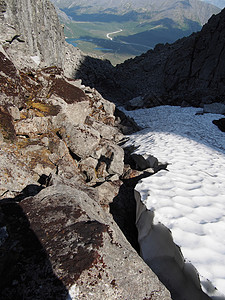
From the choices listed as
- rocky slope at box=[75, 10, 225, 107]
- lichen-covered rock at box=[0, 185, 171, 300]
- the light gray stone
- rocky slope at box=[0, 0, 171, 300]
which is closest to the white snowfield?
rocky slope at box=[0, 0, 171, 300]

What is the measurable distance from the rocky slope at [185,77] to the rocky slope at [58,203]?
2101 centimetres

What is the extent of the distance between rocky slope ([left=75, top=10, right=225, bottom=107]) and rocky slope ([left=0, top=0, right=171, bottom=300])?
68.9 feet

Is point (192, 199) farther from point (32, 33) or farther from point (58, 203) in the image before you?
point (32, 33)

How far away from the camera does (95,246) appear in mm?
3002

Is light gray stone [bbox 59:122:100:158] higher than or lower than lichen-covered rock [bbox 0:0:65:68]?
lower

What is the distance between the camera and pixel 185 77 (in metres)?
41.7

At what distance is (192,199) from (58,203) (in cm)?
370

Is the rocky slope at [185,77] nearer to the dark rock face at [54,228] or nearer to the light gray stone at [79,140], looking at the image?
the light gray stone at [79,140]

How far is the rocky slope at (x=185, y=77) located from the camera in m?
32.2

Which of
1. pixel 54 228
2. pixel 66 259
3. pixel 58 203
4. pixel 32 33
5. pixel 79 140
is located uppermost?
pixel 32 33

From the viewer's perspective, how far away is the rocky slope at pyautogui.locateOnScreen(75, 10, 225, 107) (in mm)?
32250

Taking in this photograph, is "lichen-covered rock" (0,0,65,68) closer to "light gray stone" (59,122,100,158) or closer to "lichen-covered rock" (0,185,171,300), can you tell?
"light gray stone" (59,122,100,158)

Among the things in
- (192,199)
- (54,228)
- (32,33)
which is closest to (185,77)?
(32,33)

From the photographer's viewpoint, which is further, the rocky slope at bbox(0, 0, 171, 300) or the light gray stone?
the light gray stone
